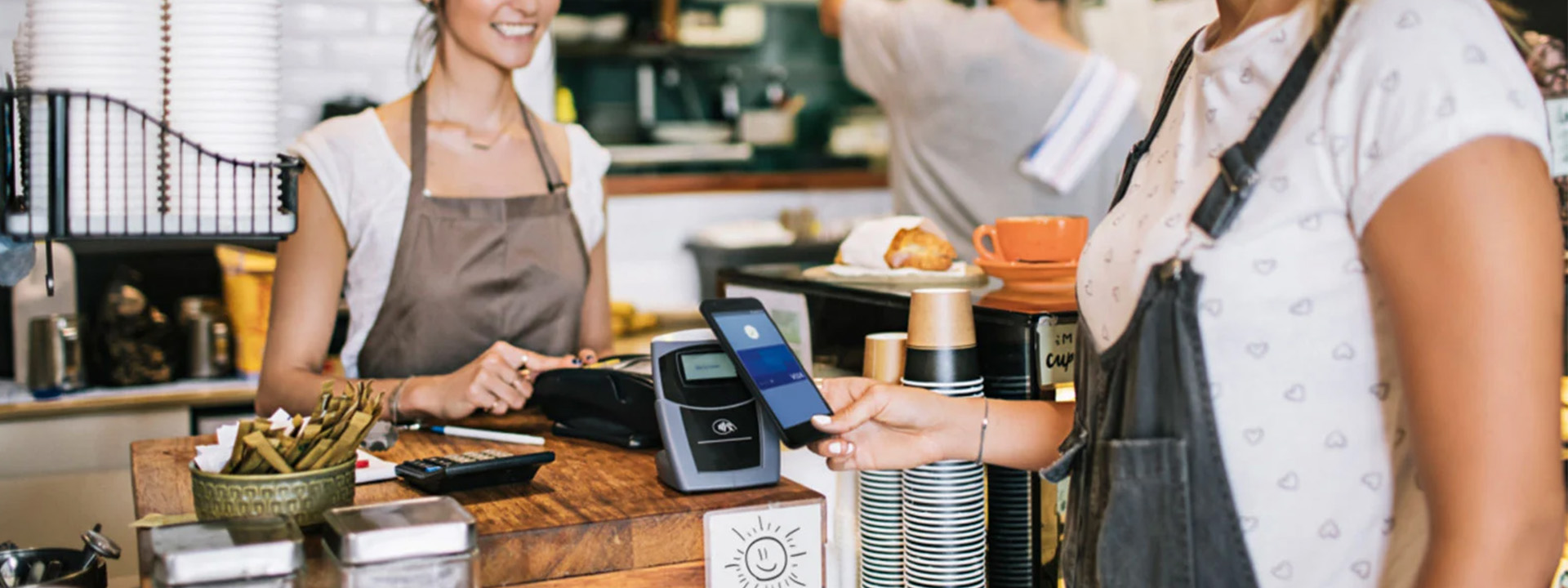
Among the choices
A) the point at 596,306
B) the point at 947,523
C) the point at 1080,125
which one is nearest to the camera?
the point at 947,523

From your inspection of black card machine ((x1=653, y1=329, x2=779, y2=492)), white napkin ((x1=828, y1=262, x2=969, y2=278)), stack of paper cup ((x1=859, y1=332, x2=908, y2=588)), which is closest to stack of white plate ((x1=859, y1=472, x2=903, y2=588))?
stack of paper cup ((x1=859, y1=332, x2=908, y2=588))

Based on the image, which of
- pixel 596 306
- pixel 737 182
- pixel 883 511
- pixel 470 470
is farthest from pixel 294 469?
pixel 737 182

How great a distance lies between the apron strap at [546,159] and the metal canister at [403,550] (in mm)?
1324

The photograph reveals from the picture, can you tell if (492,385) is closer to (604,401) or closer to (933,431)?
(604,401)

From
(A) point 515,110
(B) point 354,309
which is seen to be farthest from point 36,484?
(A) point 515,110

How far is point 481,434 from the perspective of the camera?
166cm

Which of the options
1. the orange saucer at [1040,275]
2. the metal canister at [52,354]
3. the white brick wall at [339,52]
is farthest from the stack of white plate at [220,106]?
the metal canister at [52,354]

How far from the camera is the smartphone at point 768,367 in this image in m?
1.28

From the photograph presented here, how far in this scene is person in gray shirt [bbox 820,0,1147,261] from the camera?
3.15 m

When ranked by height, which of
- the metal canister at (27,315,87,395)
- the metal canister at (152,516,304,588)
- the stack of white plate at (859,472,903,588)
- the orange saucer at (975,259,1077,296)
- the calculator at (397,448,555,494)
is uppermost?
the orange saucer at (975,259,1077,296)

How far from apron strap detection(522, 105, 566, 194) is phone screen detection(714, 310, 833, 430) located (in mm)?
970

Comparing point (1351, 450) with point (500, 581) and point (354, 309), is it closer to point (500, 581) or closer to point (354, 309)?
point (500, 581)

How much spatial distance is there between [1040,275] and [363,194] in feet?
Answer: 3.48

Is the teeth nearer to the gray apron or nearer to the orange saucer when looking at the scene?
the orange saucer
